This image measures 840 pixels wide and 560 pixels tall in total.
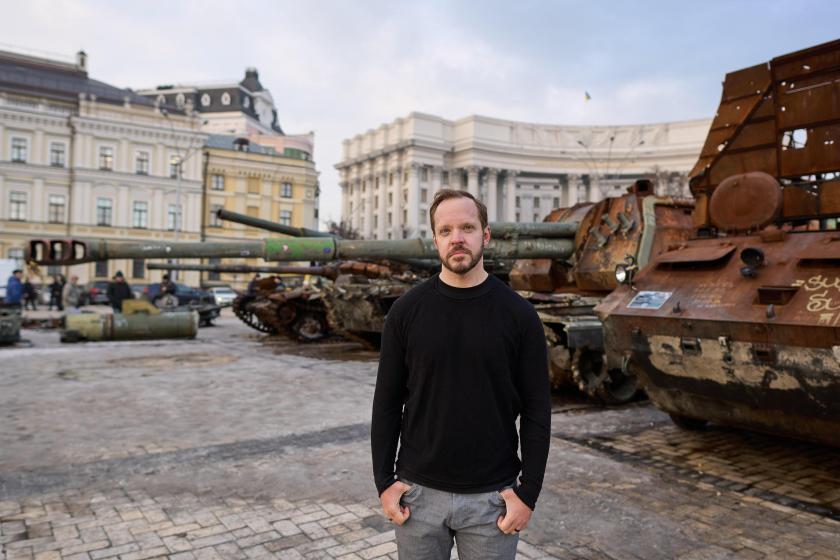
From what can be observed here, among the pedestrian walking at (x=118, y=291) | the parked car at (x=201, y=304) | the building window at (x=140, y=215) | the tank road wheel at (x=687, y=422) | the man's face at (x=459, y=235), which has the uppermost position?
the building window at (x=140, y=215)

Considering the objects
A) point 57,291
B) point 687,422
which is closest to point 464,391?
point 687,422

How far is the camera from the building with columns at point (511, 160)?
223 ft

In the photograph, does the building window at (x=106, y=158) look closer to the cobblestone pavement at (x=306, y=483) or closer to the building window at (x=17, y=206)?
the building window at (x=17, y=206)

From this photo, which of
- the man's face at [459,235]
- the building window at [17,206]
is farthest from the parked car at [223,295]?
the man's face at [459,235]

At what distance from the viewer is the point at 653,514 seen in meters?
4.19

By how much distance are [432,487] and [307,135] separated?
73236 mm

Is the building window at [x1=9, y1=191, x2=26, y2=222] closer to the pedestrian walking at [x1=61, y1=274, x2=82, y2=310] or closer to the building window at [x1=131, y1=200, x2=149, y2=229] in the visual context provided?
the building window at [x1=131, y1=200, x2=149, y2=229]

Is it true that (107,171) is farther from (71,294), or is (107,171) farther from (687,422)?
(687,422)

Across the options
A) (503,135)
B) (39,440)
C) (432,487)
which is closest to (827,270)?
(432,487)

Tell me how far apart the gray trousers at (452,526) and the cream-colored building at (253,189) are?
150ft

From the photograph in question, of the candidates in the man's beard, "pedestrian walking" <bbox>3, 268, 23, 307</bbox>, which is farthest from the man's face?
"pedestrian walking" <bbox>3, 268, 23, 307</bbox>

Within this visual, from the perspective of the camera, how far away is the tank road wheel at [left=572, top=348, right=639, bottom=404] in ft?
24.3

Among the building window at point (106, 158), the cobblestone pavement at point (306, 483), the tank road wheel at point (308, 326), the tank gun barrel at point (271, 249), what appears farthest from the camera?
the building window at point (106, 158)

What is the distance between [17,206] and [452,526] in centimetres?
4789
